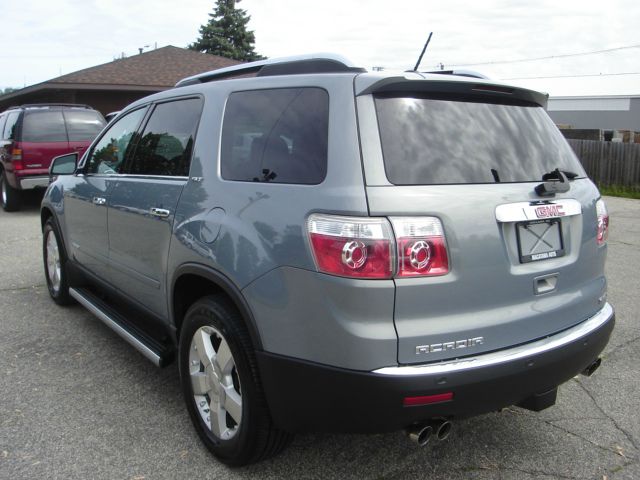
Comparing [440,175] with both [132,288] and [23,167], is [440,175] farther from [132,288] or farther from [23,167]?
[23,167]

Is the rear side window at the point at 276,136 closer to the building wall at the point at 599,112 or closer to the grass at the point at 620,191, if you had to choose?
the grass at the point at 620,191

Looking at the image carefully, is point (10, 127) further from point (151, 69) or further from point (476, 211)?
point (476, 211)

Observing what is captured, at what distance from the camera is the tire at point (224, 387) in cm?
268

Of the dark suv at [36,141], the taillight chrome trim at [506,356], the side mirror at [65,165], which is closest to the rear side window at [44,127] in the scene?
the dark suv at [36,141]

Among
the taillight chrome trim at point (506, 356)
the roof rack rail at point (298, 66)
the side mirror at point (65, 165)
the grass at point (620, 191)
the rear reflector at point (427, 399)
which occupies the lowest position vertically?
the grass at point (620, 191)

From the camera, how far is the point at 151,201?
3.52 metres

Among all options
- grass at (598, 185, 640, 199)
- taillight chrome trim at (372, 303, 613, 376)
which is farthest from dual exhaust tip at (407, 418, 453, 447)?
grass at (598, 185, 640, 199)

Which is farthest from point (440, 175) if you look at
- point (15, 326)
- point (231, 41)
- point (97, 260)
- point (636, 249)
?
point (231, 41)

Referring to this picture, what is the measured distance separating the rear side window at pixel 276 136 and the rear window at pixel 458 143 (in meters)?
0.28

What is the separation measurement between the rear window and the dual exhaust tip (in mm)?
965

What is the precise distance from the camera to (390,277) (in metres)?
2.28

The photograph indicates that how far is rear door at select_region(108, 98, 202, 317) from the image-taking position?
3.37 m

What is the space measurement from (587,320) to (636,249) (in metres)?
6.30

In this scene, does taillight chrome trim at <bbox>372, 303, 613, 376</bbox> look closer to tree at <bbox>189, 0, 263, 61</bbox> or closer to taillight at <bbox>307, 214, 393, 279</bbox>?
taillight at <bbox>307, 214, 393, 279</bbox>
